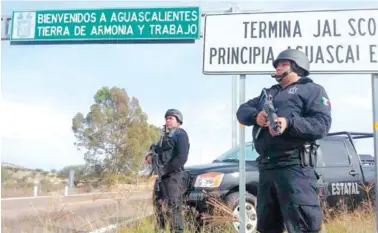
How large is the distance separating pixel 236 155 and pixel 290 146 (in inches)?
139

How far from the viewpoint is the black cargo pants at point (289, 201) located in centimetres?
288

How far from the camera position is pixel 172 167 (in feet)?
16.2

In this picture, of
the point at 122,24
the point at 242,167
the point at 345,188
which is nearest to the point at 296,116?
the point at 242,167

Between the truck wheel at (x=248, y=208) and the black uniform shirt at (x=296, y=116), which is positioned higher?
the black uniform shirt at (x=296, y=116)

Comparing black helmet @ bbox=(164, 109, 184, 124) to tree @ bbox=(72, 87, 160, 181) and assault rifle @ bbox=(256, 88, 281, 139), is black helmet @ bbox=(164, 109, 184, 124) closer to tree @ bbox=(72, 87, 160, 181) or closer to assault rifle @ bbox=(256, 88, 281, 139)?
assault rifle @ bbox=(256, 88, 281, 139)

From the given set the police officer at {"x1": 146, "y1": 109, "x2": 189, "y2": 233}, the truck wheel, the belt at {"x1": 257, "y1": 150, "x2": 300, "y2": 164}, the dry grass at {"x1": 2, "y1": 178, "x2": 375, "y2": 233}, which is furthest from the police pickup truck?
the belt at {"x1": 257, "y1": 150, "x2": 300, "y2": 164}

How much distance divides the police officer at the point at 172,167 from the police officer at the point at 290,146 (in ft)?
5.75

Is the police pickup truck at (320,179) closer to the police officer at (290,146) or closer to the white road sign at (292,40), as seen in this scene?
the white road sign at (292,40)

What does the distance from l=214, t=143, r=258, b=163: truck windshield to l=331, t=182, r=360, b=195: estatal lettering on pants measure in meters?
1.14

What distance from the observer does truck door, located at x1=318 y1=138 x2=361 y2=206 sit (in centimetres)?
625

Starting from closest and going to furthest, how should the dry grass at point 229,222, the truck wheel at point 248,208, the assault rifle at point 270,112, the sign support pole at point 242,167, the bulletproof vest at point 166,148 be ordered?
the assault rifle at point 270,112, the sign support pole at point 242,167, the dry grass at point 229,222, the bulletproof vest at point 166,148, the truck wheel at point 248,208

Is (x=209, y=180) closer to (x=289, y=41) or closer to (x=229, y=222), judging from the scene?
(x=229, y=222)

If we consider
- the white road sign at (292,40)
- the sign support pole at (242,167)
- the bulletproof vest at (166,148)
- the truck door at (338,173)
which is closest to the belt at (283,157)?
the sign support pole at (242,167)

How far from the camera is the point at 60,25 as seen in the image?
38.0 feet
